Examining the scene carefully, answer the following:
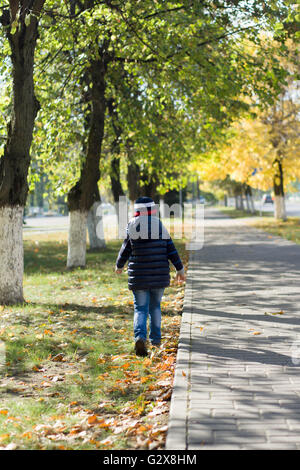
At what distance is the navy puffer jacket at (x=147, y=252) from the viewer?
632 cm

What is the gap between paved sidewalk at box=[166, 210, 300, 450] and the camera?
3943 mm

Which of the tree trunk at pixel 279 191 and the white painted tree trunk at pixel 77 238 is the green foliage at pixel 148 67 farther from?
the tree trunk at pixel 279 191

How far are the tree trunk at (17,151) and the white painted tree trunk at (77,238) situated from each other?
4.98 metres

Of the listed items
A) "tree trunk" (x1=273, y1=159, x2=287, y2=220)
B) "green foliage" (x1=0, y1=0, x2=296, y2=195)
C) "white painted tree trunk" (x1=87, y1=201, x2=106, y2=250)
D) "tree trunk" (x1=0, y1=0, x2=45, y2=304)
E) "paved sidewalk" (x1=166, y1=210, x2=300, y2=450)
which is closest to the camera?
"paved sidewalk" (x1=166, y1=210, x2=300, y2=450)

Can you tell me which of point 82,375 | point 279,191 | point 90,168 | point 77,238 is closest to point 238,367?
point 82,375

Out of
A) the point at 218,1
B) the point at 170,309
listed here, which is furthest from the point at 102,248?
the point at 170,309

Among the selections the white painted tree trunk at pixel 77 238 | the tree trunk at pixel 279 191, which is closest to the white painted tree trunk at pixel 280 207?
the tree trunk at pixel 279 191

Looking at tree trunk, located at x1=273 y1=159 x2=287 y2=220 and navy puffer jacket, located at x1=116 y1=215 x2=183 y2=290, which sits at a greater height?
tree trunk, located at x1=273 y1=159 x2=287 y2=220

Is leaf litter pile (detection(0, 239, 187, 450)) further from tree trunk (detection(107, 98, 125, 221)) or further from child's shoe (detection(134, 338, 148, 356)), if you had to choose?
tree trunk (detection(107, 98, 125, 221))

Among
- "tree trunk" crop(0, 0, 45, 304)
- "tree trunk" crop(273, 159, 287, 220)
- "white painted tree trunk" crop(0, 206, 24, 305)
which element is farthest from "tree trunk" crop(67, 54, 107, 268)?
"tree trunk" crop(273, 159, 287, 220)

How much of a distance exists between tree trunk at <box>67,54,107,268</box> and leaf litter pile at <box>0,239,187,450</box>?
4.17 meters

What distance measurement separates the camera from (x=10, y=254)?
945 centimetres
